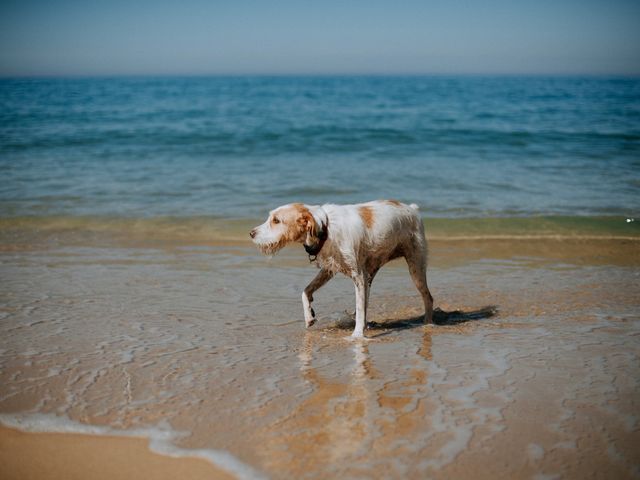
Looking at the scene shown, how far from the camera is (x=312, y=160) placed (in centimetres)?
2005

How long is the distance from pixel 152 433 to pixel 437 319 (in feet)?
12.7

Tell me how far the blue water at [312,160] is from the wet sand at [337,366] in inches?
188

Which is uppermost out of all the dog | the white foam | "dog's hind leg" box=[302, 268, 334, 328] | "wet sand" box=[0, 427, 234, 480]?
the dog

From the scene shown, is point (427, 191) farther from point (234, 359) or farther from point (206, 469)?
point (206, 469)

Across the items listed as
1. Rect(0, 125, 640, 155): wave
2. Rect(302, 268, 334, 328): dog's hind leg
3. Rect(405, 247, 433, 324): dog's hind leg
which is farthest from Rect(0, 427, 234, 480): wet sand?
Rect(0, 125, 640, 155): wave

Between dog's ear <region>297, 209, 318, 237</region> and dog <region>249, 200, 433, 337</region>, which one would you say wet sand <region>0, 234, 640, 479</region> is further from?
dog's ear <region>297, 209, 318, 237</region>

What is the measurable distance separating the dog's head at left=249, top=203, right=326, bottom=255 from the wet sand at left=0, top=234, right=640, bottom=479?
40.1 inches

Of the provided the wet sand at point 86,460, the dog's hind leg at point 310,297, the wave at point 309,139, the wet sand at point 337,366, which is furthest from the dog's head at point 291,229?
the wave at point 309,139

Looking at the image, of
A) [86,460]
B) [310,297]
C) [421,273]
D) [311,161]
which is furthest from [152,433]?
[311,161]

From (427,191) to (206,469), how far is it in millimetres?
12177

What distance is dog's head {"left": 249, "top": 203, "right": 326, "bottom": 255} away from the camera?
18.9ft

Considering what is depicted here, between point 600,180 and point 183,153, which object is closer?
point 600,180

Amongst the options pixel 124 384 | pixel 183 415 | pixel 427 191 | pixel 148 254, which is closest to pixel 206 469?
pixel 183 415

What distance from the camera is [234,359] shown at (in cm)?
533
